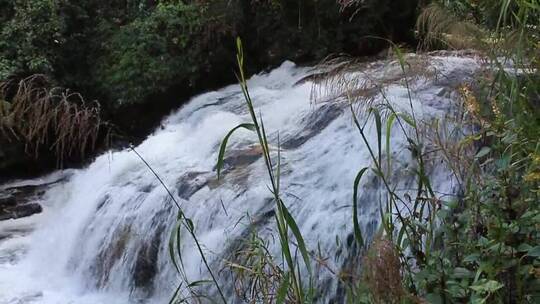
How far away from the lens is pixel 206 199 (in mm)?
4473

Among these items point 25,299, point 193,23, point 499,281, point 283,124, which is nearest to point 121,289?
point 25,299

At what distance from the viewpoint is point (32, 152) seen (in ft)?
23.8

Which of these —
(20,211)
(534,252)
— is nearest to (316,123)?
(534,252)

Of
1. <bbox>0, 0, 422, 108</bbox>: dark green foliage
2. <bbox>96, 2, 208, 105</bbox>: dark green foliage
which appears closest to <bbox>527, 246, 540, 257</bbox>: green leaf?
<bbox>0, 0, 422, 108</bbox>: dark green foliage

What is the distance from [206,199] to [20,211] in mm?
3048

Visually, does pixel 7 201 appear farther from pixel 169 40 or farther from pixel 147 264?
pixel 147 264

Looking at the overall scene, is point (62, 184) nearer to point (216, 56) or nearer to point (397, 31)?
point (216, 56)

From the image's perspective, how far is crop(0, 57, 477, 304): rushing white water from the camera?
382 centimetres

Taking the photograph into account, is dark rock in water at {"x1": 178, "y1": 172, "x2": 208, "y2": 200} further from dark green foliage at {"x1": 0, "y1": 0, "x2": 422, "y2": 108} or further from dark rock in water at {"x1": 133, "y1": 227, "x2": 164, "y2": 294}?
dark green foliage at {"x1": 0, "y1": 0, "x2": 422, "y2": 108}

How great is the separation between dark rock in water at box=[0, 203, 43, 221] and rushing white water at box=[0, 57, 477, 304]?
0.16 metres

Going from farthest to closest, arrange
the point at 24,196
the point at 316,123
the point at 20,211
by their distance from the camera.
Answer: the point at 24,196 < the point at 20,211 < the point at 316,123

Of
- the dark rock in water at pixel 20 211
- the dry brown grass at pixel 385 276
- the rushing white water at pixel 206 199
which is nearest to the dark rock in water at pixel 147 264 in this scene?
the rushing white water at pixel 206 199

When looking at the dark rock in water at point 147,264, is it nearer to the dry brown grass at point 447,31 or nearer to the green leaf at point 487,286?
the dry brown grass at point 447,31

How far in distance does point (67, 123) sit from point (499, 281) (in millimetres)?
1582
